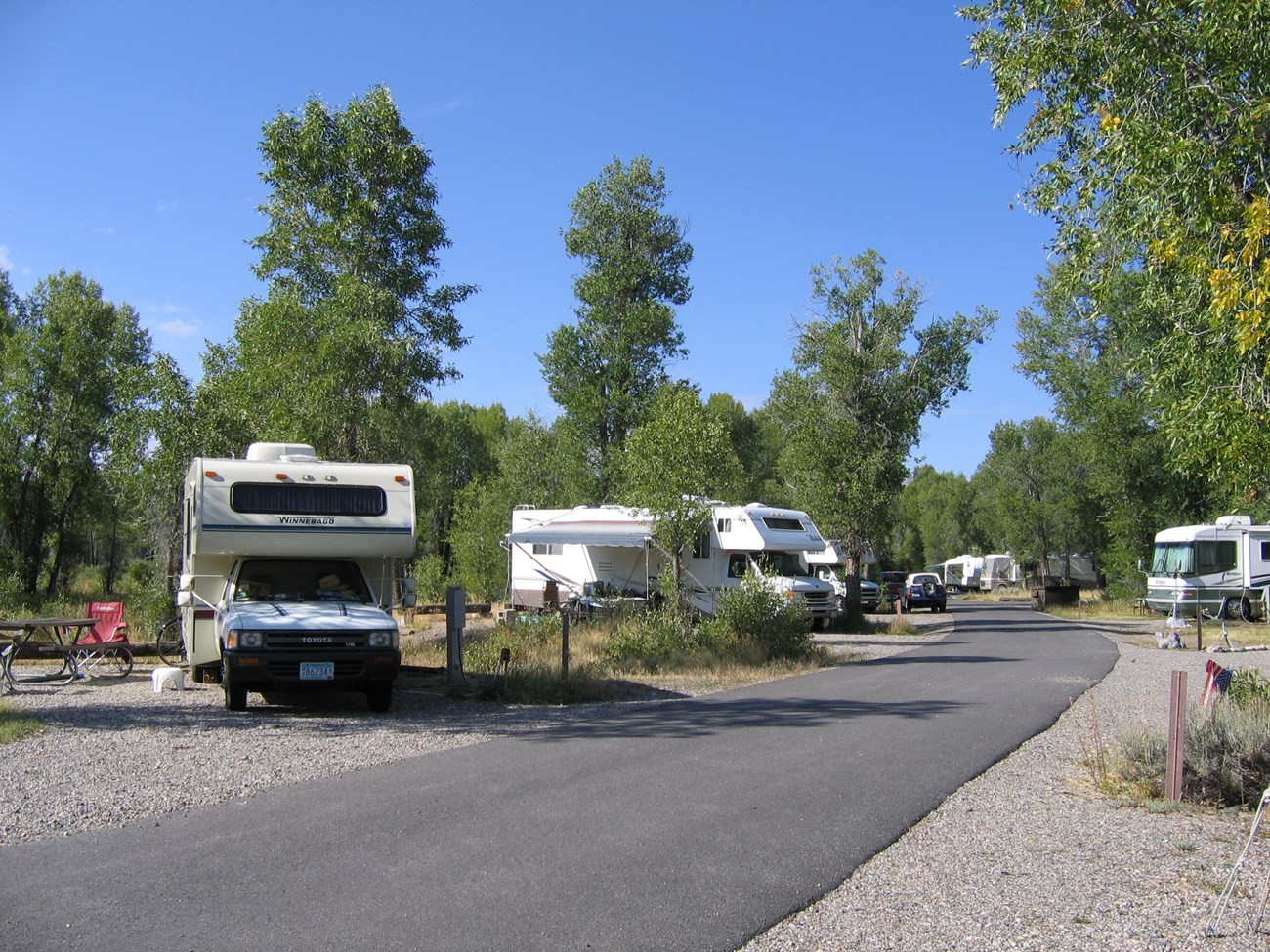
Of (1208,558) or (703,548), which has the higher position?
(703,548)

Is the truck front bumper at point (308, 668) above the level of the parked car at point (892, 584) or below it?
above

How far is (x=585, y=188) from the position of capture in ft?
119

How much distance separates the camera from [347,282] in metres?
22.6

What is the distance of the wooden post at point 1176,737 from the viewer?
741cm

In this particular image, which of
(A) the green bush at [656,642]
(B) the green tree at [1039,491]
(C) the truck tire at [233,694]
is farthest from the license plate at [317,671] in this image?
(B) the green tree at [1039,491]

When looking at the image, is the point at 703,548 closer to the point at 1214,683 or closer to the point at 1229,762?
the point at 1214,683

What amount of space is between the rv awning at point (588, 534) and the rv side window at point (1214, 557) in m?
18.1

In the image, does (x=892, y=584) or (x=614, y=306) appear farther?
(x=892, y=584)

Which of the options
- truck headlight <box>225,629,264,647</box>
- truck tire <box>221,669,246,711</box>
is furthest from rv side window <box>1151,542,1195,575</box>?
truck headlight <box>225,629,264,647</box>

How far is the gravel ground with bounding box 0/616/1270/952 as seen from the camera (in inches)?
195

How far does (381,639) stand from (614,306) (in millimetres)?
26017

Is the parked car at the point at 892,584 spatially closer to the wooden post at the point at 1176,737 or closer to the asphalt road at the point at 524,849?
the asphalt road at the point at 524,849

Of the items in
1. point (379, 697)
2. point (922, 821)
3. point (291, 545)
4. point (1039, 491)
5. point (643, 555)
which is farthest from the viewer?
point (1039, 491)

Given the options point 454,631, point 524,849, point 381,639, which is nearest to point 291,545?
point 381,639
